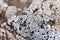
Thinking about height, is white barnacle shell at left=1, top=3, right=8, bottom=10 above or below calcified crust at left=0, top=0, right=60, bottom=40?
above

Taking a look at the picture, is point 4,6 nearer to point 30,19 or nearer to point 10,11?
point 10,11

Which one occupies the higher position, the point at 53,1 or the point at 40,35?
→ the point at 53,1

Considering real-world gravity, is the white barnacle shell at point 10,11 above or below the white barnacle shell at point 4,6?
below

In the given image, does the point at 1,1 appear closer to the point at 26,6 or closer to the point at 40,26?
the point at 26,6

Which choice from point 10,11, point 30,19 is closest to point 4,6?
→ point 10,11

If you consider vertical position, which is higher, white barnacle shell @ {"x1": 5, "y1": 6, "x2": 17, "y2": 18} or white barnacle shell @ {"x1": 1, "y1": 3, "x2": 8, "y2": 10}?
white barnacle shell @ {"x1": 1, "y1": 3, "x2": 8, "y2": 10}

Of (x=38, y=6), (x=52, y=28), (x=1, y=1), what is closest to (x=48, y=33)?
(x=52, y=28)

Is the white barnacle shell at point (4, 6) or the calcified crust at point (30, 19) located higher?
the white barnacle shell at point (4, 6)

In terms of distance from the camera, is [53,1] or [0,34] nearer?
[0,34]
